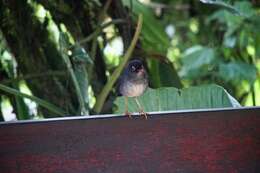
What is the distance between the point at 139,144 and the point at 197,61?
2201mm

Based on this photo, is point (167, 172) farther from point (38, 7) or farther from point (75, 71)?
point (38, 7)

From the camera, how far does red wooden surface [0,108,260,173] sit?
6.99 ft

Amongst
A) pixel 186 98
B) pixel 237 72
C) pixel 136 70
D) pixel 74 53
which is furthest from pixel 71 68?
pixel 237 72

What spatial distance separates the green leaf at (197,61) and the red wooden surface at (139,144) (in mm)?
2046

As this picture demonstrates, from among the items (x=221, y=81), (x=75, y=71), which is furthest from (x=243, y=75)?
(x=75, y=71)

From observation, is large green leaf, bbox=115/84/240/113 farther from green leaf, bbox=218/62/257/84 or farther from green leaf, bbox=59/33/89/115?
green leaf, bbox=218/62/257/84

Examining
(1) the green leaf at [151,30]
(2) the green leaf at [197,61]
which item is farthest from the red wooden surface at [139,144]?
(2) the green leaf at [197,61]

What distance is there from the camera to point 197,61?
4.37 metres

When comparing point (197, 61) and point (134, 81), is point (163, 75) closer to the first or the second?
point (197, 61)

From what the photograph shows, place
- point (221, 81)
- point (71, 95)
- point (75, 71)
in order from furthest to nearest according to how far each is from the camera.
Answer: point (221, 81) → point (71, 95) → point (75, 71)

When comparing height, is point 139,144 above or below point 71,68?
below

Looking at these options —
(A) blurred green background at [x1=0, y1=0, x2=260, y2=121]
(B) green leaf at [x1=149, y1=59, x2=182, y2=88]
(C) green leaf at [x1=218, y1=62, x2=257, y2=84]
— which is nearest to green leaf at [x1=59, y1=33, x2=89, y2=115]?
(A) blurred green background at [x1=0, y1=0, x2=260, y2=121]

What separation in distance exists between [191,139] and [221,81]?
2.07 meters

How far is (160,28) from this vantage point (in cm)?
394
